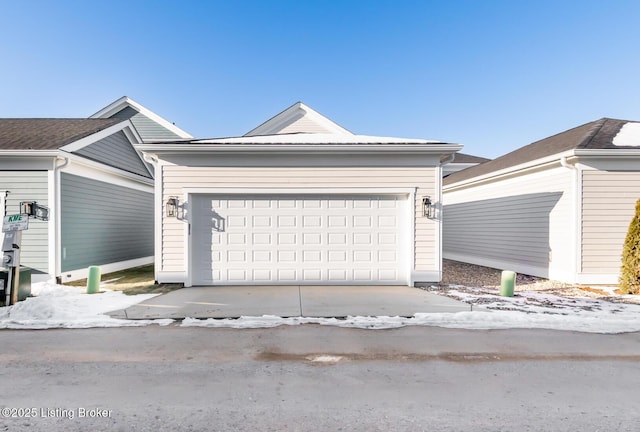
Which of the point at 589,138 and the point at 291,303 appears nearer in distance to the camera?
the point at 291,303

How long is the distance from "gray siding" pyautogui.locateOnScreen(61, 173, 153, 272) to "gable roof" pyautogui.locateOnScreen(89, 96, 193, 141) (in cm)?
435

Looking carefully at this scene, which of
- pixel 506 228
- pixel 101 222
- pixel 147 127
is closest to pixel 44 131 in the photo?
pixel 101 222

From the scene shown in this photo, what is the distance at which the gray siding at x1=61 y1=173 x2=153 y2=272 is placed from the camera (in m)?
8.53

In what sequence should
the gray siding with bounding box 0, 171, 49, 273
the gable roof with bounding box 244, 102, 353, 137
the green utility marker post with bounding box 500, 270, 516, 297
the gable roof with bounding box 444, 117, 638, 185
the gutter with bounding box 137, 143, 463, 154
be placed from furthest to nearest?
1. the gable roof with bounding box 244, 102, 353, 137
2. the gable roof with bounding box 444, 117, 638, 185
3. the gray siding with bounding box 0, 171, 49, 273
4. the gutter with bounding box 137, 143, 463, 154
5. the green utility marker post with bounding box 500, 270, 516, 297

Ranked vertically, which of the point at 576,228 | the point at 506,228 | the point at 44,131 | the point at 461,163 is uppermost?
the point at 461,163

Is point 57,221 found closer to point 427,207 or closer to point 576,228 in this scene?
point 427,207

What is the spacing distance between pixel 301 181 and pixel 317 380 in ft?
17.0

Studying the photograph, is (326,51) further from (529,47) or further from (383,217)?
(383,217)

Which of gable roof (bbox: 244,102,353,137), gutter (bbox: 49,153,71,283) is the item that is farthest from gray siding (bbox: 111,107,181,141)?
gutter (bbox: 49,153,71,283)

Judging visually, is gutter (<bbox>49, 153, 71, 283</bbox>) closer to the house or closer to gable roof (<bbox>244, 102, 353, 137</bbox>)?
the house

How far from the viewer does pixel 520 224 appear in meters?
9.91

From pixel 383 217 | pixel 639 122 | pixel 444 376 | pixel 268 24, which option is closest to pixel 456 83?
pixel 639 122

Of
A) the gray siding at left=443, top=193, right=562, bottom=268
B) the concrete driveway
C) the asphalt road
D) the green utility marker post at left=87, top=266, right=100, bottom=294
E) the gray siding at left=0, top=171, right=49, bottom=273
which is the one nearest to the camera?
the asphalt road

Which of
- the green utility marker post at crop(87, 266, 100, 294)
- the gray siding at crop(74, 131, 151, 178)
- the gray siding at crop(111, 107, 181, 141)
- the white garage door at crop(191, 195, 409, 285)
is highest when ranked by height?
the gray siding at crop(111, 107, 181, 141)
